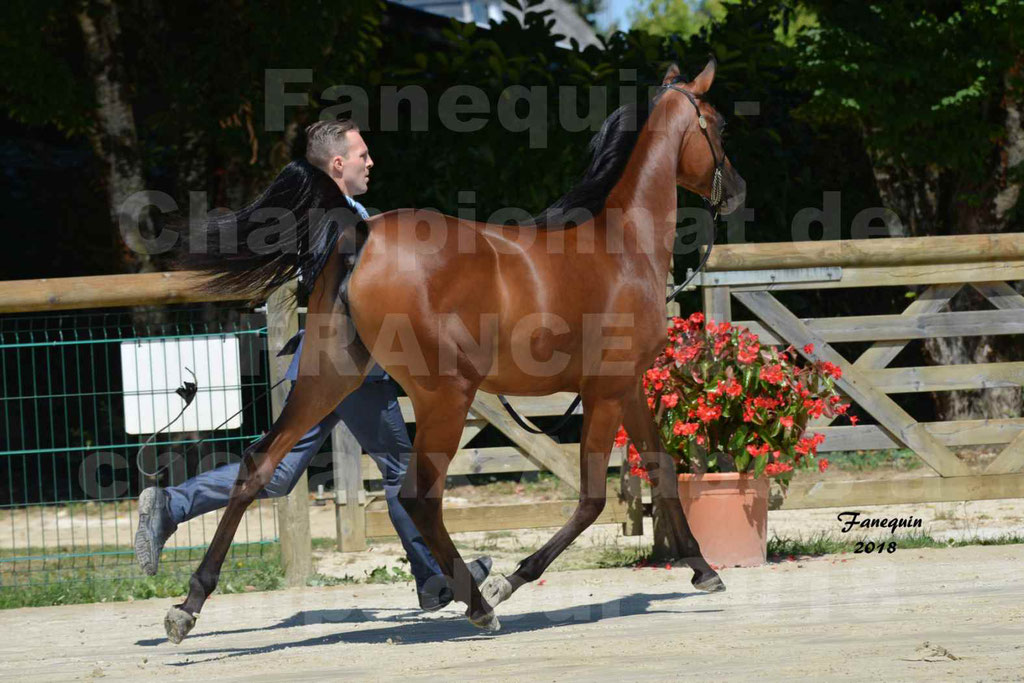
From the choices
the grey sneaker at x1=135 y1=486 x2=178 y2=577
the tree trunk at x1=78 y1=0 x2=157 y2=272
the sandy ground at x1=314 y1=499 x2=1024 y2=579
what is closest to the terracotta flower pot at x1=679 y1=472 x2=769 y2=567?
the sandy ground at x1=314 y1=499 x2=1024 y2=579

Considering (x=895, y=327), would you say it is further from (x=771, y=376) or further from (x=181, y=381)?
(x=181, y=381)

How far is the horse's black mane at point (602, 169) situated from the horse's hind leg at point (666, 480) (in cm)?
79

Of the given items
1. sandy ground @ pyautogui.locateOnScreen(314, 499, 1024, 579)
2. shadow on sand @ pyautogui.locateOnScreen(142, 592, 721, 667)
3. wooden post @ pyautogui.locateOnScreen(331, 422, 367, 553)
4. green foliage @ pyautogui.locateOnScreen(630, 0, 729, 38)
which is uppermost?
green foliage @ pyautogui.locateOnScreen(630, 0, 729, 38)

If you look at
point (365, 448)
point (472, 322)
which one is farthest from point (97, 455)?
point (472, 322)

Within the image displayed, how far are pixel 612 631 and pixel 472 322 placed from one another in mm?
1289

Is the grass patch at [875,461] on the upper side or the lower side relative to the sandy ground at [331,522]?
upper

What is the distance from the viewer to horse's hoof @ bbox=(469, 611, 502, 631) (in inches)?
183

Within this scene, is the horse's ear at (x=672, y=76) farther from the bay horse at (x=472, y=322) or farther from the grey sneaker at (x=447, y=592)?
the grey sneaker at (x=447, y=592)

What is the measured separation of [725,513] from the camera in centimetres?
599

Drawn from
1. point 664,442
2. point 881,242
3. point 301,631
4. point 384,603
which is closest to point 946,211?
point 881,242

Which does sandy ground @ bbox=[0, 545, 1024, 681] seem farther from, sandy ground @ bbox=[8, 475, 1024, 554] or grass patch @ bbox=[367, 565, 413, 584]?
sandy ground @ bbox=[8, 475, 1024, 554]

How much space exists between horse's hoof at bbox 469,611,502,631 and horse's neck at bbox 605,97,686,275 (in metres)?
1.51

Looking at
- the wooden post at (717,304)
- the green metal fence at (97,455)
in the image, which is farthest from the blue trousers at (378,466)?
the wooden post at (717,304)

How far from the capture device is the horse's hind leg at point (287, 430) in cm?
455
